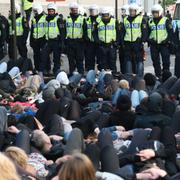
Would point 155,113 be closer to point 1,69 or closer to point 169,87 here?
point 169,87

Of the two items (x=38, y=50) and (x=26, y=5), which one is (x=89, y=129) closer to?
(x=38, y=50)

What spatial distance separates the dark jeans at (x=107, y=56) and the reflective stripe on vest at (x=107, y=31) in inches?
7.8

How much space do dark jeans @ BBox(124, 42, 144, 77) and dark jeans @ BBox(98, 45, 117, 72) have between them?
311mm

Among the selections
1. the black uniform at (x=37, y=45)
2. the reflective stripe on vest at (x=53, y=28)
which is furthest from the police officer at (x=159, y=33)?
the black uniform at (x=37, y=45)

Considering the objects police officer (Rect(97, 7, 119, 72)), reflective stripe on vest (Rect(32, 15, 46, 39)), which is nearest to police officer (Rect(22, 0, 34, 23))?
reflective stripe on vest (Rect(32, 15, 46, 39))

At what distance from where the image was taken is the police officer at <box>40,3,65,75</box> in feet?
54.2

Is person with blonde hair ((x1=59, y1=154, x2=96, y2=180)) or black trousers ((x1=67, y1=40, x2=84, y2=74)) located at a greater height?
person with blonde hair ((x1=59, y1=154, x2=96, y2=180))

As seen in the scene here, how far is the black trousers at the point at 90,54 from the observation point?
1692 cm

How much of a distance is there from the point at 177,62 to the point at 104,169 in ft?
33.7

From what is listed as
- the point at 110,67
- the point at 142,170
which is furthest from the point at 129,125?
the point at 110,67

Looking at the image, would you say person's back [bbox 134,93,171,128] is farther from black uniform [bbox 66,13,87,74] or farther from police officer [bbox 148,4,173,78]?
black uniform [bbox 66,13,87,74]

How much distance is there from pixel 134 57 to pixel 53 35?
2.01 m

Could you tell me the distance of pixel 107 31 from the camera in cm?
1633

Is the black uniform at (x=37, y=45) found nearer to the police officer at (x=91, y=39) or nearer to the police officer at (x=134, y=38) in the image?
the police officer at (x=91, y=39)
